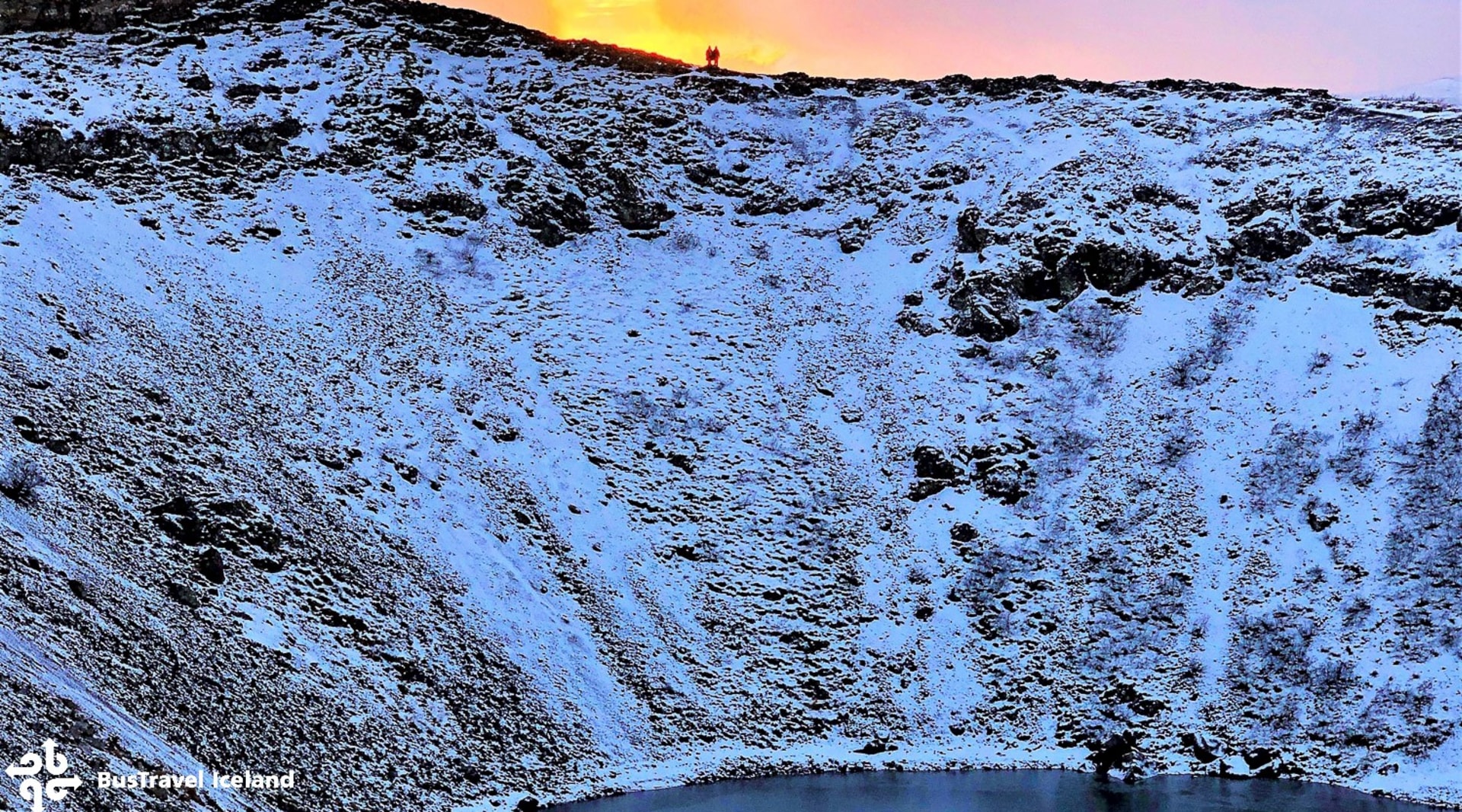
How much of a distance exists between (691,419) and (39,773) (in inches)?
1286

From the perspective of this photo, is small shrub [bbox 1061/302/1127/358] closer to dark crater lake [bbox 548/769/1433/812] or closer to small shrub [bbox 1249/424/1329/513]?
small shrub [bbox 1249/424/1329/513]

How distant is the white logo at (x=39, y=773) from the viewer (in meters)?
31.1

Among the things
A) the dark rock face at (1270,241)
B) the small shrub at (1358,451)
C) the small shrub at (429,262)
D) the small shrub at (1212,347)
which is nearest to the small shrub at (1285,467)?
the small shrub at (1358,451)

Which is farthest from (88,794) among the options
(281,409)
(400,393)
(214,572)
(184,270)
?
(184,270)

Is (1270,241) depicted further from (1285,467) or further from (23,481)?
(23,481)

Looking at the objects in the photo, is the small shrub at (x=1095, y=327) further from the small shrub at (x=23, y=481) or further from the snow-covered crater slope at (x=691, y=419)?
the small shrub at (x=23, y=481)

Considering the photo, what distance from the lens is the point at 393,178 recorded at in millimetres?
71625

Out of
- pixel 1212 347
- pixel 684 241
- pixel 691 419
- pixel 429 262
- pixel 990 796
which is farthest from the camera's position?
pixel 684 241

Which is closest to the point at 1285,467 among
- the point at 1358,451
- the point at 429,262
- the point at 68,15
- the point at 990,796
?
the point at 1358,451

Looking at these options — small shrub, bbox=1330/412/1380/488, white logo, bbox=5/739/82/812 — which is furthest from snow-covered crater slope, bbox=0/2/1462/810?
white logo, bbox=5/739/82/812

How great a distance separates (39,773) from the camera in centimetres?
3203

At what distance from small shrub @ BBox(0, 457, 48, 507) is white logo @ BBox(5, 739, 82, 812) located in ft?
39.6

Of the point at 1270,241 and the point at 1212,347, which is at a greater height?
the point at 1270,241

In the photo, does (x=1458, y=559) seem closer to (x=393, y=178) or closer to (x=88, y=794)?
(x=88, y=794)
